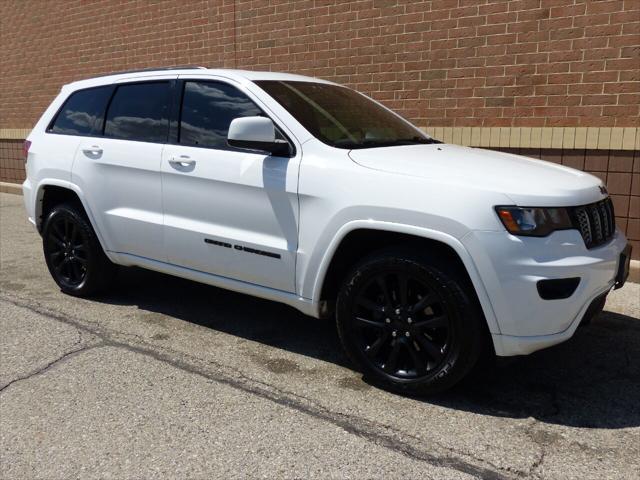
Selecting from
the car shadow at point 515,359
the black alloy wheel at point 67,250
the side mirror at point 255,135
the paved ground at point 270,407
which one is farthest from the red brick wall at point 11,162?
the side mirror at point 255,135

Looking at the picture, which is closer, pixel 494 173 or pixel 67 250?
pixel 494 173

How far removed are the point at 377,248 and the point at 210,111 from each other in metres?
1.53

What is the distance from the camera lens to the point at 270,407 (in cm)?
324

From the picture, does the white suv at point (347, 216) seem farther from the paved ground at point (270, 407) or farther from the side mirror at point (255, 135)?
the paved ground at point (270, 407)

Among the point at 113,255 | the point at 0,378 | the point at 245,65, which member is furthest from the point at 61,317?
the point at 245,65

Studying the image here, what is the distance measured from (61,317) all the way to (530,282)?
3462 mm

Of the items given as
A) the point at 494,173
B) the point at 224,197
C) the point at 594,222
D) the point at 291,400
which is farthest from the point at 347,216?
the point at 594,222

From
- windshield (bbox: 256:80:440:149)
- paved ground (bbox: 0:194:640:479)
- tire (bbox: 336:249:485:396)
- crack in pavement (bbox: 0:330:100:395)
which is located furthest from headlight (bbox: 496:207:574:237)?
crack in pavement (bbox: 0:330:100:395)

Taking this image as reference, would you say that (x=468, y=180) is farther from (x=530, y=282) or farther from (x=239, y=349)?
(x=239, y=349)

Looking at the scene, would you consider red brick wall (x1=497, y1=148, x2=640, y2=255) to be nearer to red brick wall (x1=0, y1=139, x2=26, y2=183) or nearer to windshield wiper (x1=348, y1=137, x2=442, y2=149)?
windshield wiper (x1=348, y1=137, x2=442, y2=149)

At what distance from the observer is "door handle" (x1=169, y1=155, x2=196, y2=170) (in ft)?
13.2

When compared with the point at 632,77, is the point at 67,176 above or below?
below

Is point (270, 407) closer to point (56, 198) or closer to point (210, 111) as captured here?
point (210, 111)

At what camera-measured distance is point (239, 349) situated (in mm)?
4055
